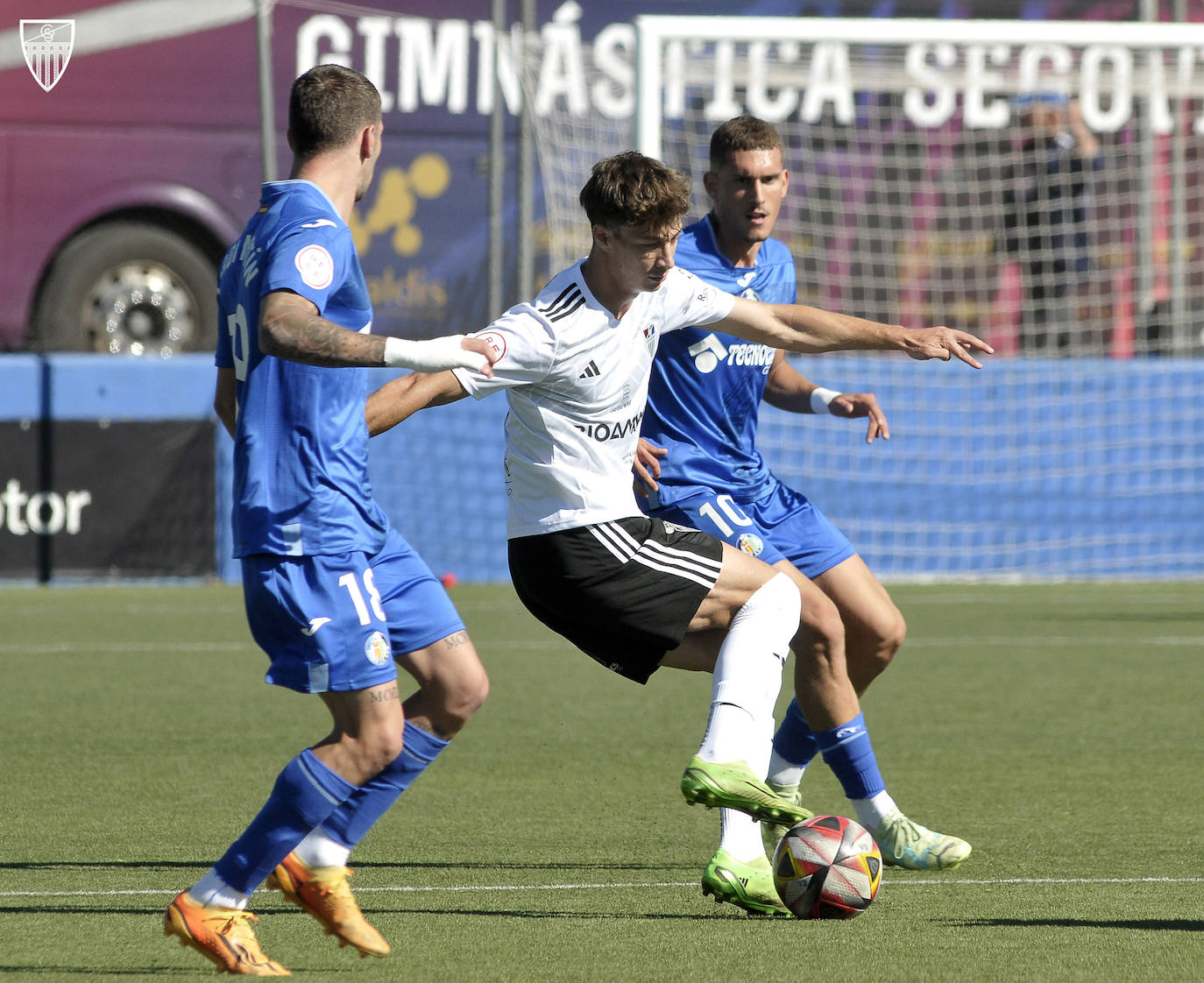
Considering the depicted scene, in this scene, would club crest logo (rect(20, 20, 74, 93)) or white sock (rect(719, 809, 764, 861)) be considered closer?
white sock (rect(719, 809, 764, 861))

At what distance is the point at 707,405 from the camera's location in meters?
→ 5.72

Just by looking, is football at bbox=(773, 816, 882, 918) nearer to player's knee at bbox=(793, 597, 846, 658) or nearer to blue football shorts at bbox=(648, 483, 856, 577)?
player's knee at bbox=(793, 597, 846, 658)

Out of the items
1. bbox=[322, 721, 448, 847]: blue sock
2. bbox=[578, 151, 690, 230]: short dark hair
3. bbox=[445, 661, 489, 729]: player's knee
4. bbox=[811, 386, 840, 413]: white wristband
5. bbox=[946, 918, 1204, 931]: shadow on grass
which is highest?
bbox=[578, 151, 690, 230]: short dark hair

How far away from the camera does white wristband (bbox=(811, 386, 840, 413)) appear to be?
5812mm

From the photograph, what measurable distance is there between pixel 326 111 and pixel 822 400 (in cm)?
223

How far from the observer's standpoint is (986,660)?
1012cm

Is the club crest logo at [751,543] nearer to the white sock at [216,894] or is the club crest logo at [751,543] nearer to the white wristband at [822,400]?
the white wristband at [822,400]

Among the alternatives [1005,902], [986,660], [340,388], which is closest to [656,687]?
[986,660]

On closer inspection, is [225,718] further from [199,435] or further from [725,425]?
[199,435]

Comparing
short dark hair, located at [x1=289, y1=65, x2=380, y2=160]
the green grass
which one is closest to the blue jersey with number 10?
the green grass

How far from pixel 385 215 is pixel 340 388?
40.5ft

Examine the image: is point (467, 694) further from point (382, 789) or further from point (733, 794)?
point (733, 794)

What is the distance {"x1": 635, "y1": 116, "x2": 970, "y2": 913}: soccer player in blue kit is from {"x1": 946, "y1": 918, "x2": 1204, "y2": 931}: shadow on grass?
0.82 meters

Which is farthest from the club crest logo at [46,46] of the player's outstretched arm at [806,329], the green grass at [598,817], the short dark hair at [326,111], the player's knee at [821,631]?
the short dark hair at [326,111]
